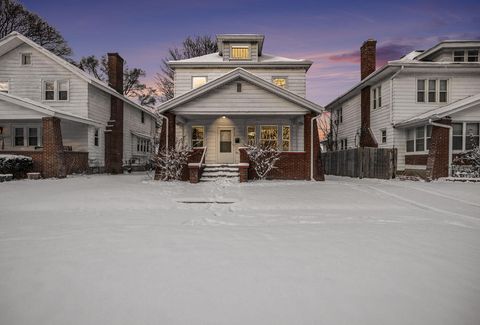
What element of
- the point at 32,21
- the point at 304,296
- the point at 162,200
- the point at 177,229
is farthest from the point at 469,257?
the point at 32,21

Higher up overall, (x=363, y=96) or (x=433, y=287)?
(x=363, y=96)

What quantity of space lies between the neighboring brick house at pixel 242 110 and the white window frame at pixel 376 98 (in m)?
5.50

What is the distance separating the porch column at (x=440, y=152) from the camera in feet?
52.2

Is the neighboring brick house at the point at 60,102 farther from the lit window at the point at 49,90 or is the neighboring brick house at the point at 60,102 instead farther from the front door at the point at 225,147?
the front door at the point at 225,147

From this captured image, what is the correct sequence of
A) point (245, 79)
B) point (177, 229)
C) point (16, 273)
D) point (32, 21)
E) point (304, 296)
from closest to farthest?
point (304, 296)
point (16, 273)
point (177, 229)
point (245, 79)
point (32, 21)

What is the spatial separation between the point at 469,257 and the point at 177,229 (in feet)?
14.9

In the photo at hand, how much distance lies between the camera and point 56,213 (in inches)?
282

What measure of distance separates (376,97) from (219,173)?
43.6 feet

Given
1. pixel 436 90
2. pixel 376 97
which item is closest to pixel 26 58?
pixel 376 97

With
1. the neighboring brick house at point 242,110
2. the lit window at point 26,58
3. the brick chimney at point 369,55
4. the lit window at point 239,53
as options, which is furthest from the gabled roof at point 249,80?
the lit window at point 26,58

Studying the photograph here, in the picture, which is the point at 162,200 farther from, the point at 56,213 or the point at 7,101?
the point at 7,101

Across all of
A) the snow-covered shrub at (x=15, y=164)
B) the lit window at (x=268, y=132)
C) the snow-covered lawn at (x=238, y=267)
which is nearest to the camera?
the snow-covered lawn at (x=238, y=267)

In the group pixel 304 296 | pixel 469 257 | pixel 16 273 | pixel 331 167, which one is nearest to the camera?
pixel 304 296

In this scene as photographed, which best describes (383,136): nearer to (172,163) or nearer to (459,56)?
(459,56)
